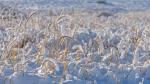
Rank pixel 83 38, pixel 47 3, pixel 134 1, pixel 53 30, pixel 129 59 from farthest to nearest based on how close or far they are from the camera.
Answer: pixel 134 1 → pixel 47 3 → pixel 83 38 → pixel 53 30 → pixel 129 59

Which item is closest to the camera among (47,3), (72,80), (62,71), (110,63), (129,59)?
(72,80)

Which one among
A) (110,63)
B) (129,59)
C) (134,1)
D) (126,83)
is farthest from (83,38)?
(134,1)

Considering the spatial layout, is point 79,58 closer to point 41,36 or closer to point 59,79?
point 59,79

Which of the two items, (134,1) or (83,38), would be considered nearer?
(83,38)

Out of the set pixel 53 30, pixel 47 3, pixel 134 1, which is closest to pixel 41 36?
pixel 53 30

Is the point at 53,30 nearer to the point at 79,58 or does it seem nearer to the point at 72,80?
the point at 79,58

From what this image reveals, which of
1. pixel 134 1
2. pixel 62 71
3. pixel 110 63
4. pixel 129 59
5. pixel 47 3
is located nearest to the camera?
pixel 62 71

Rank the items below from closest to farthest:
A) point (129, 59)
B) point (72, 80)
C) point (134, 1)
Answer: point (72, 80), point (129, 59), point (134, 1)

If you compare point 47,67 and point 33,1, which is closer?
point 47,67
